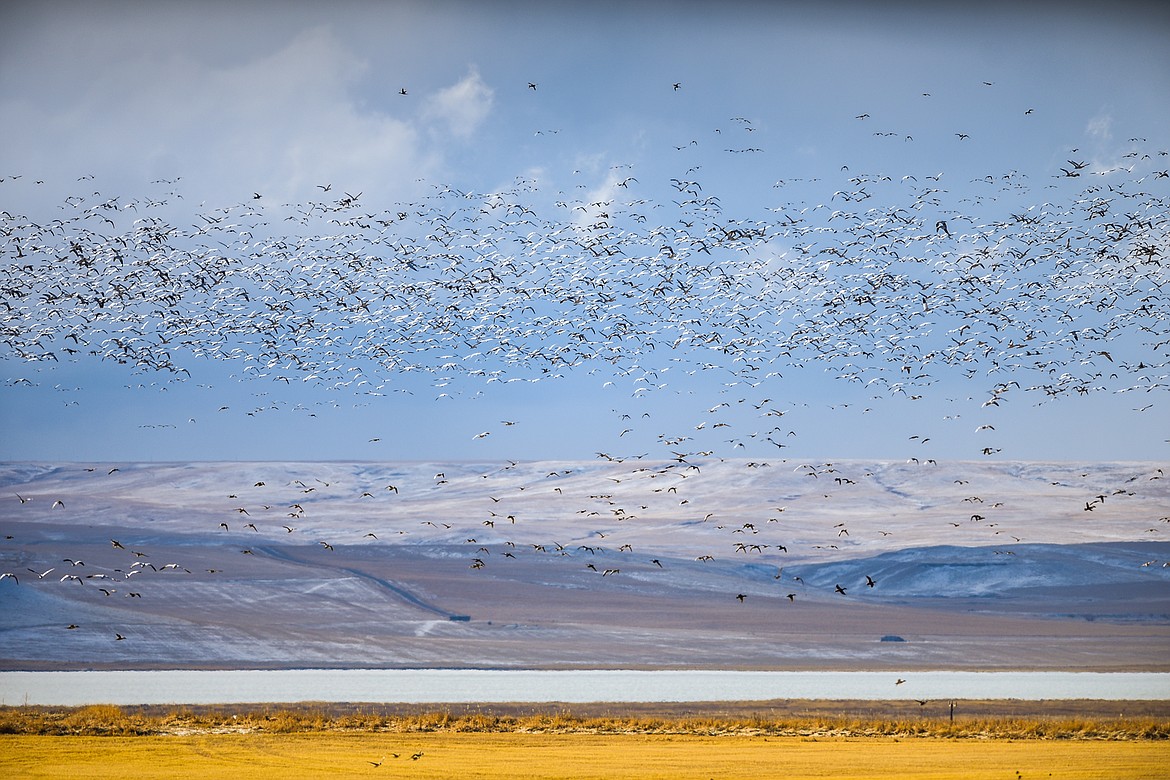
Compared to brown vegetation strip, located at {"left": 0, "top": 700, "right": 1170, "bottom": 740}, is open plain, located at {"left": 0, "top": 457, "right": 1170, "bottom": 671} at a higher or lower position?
higher

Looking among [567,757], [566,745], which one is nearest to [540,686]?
[566,745]

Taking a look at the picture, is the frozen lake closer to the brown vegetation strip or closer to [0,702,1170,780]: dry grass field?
the brown vegetation strip

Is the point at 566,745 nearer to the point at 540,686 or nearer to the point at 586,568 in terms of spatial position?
the point at 540,686

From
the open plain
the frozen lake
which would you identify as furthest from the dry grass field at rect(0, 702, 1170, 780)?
the open plain

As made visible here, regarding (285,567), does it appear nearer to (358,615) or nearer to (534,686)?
(358,615)

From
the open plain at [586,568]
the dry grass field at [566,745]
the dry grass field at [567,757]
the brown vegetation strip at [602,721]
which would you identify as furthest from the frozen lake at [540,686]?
the dry grass field at [567,757]

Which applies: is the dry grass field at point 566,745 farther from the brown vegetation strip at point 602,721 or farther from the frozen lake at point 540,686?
the frozen lake at point 540,686
